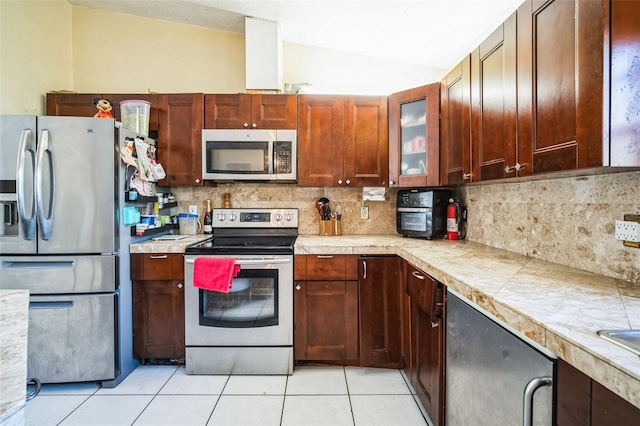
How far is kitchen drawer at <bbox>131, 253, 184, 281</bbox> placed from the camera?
2.18 metres

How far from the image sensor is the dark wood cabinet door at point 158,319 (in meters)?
2.20

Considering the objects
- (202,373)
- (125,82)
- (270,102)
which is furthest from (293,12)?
(202,373)

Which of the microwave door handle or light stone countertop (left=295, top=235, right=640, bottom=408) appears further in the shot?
the microwave door handle

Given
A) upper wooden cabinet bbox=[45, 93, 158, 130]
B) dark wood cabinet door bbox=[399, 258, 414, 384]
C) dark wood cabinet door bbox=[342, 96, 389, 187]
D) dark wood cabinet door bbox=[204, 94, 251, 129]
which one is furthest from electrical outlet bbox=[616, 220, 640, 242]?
upper wooden cabinet bbox=[45, 93, 158, 130]

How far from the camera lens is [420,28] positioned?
2289mm

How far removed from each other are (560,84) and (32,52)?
11.3 feet

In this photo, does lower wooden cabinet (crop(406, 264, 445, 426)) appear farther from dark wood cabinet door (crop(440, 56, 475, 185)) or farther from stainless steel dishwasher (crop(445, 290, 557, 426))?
dark wood cabinet door (crop(440, 56, 475, 185))

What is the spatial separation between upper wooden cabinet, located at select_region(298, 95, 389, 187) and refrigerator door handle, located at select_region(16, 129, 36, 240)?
1732mm

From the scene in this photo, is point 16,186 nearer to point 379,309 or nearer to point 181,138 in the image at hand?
point 181,138

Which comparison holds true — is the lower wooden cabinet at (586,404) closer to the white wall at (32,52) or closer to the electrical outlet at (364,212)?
the electrical outlet at (364,212)

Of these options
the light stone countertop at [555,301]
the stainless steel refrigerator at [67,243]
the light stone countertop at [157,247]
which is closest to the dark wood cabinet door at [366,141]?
the light stone countertop at [555,301]

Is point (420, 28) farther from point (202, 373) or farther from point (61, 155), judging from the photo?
point (202, 373)

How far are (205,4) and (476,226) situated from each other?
272 cm

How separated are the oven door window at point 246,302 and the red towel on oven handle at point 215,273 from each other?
0.09 metres
